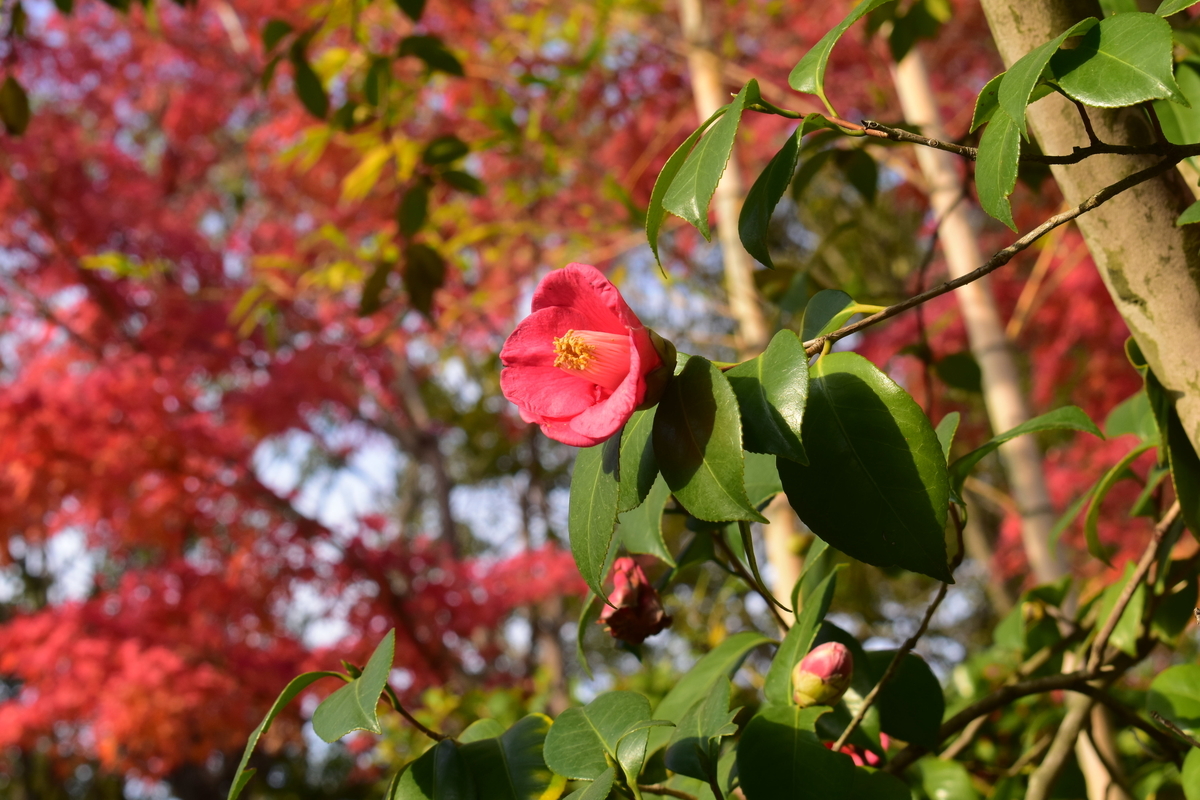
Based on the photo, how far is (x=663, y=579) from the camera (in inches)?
20.9

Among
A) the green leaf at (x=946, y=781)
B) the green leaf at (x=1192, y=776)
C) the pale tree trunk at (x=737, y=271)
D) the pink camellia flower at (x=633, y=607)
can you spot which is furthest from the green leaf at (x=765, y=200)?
the pale tree trunk at (x=737, y=271)

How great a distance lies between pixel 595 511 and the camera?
1.02 ft

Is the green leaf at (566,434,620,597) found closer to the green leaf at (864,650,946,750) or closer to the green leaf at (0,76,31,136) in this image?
the green leaf at (864,650,946,750)

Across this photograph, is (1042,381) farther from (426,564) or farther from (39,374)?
(39,374)

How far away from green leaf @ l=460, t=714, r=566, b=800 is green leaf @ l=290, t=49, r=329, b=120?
2.57 ft

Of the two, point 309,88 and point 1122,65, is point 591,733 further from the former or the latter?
point 309,88

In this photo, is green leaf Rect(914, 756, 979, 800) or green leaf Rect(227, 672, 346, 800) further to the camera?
green leaf Rect(914, 756, 979, 800)

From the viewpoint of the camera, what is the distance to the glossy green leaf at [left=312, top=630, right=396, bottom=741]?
0.31 m

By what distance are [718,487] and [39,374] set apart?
9.64ft

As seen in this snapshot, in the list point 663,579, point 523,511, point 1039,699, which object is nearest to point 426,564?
point 523,511

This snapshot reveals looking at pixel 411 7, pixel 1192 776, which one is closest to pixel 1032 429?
pixel 1192 776

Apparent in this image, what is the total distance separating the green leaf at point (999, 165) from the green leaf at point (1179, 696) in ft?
1.06

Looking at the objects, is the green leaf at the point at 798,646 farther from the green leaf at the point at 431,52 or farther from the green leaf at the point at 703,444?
the green leaf at the point at 431,52

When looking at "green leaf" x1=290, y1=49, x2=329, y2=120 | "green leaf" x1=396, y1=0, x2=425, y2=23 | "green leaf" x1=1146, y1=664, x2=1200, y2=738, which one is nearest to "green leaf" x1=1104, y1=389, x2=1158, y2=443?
"green leaf" x1=1146, y1=664, x2=1200, y2=738
